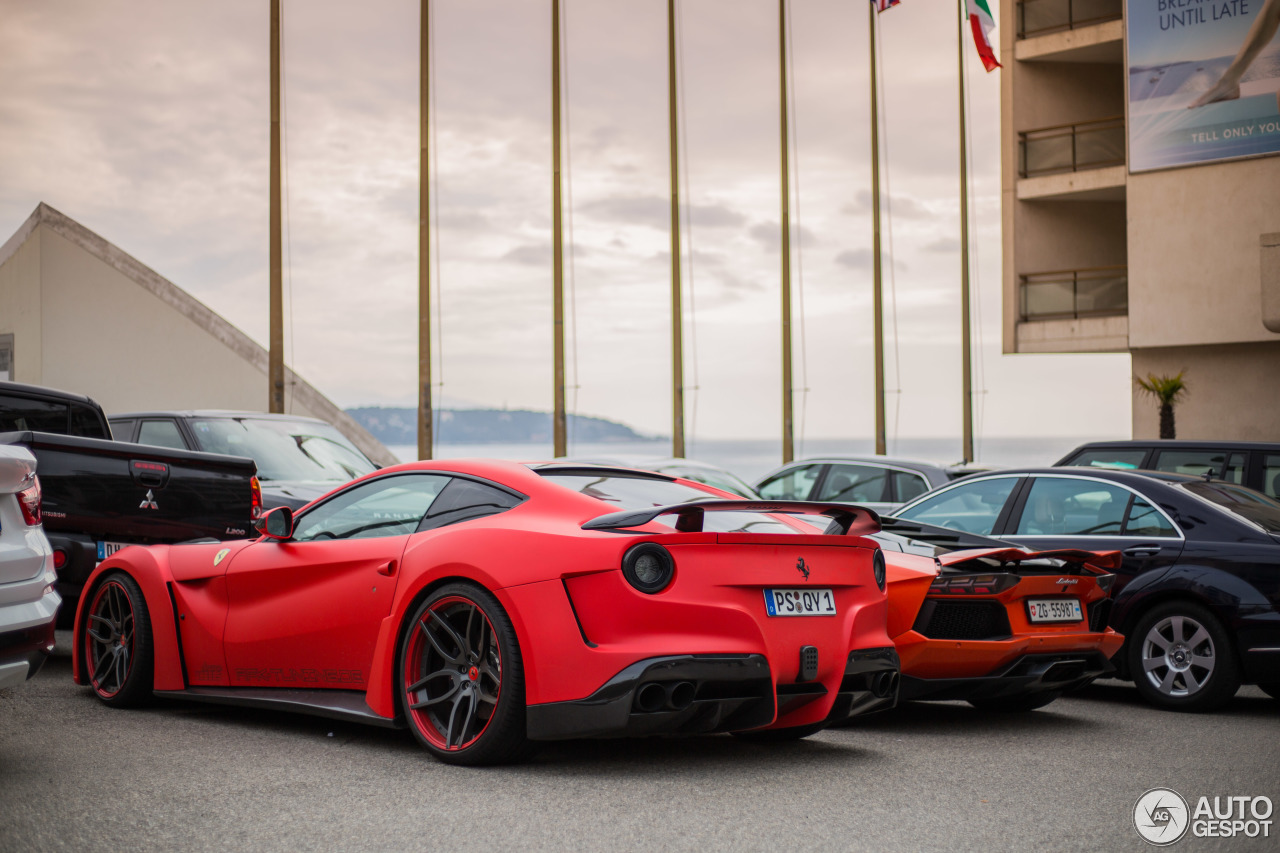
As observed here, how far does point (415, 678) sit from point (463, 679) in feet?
0.95

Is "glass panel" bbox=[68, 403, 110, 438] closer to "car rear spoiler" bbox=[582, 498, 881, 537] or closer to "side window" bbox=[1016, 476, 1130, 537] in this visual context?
"car rear spoiler" bbox=[582, 498, 881, 537]

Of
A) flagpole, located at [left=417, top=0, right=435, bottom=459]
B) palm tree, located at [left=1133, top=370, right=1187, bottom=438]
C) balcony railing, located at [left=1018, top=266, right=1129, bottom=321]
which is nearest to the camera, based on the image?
flagpole, located at [left=417, top=0, right=435, bottom=459]

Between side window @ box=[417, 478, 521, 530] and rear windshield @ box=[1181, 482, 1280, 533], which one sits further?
rear windshield @ box=[1181, 482, 1280, 533]

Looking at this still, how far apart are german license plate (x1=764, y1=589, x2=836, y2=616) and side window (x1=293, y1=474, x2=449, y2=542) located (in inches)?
64.6

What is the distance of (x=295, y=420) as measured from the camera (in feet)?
40.3

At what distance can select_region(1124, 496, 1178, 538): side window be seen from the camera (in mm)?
7777

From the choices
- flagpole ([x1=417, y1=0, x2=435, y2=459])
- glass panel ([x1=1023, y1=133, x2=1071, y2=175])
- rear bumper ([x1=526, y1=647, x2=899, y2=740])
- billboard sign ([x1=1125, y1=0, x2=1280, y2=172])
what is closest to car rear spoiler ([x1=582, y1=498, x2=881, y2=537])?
rear bumper ([x1=526, y1=647, x2=899, y2=740])

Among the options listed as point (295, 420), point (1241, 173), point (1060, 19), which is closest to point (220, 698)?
point (295, 420)

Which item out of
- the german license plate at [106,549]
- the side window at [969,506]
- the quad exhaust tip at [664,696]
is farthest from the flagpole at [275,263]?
the quad exhaust tip at [664,696]

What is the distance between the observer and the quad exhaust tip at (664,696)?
15.5 ft

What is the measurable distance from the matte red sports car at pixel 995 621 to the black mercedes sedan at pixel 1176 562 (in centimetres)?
19

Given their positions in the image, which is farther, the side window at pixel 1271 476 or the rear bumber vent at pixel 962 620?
the side window at pixel 1271 476

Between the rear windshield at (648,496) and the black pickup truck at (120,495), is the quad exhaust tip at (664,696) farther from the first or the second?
the black pickup truck at (120,495)

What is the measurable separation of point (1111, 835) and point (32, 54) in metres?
23.7
